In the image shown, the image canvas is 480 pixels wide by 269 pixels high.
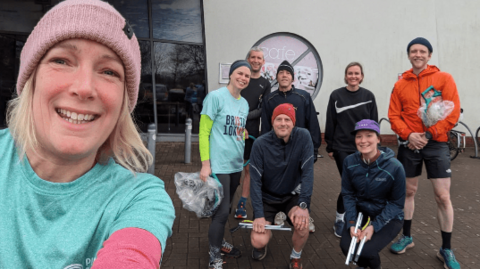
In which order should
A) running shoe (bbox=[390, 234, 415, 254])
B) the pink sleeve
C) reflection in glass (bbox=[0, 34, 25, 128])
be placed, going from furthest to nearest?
reflection in glass (bbox=[0, 34, 25, 128]) < running shoe (bbox=[390, 234, 415, 254]) < the pink sleeve

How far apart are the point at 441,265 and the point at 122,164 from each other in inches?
143

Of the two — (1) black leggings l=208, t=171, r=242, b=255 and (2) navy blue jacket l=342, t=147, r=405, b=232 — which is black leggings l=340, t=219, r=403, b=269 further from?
(1) black leggings l=208, t=171, r=242, b=255

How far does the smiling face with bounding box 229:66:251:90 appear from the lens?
3.63m

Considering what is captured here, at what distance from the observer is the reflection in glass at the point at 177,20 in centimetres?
1071

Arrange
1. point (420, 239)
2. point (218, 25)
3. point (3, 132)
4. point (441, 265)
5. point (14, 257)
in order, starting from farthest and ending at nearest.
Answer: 1. point (218, 25)
2. point (420, 239)
3. point (441, 265)
4. point (3, 132)
5. point (14, 257)

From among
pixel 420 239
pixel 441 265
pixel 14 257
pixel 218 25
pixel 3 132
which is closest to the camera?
pixel 14 257

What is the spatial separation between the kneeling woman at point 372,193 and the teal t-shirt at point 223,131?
3.83ft

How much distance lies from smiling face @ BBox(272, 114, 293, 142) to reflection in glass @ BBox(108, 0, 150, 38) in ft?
27.1

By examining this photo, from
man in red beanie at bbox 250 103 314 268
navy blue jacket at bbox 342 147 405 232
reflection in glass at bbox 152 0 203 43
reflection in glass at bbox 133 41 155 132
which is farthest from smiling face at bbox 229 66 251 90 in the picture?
reflection in glass at bbox 152 0 203 43

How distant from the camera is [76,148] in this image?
117cm

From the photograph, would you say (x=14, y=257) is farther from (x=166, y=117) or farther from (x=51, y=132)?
(x=166, y=117)

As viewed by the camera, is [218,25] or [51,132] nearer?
[51,132]

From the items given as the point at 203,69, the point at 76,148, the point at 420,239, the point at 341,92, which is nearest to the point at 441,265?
the point at 420,239

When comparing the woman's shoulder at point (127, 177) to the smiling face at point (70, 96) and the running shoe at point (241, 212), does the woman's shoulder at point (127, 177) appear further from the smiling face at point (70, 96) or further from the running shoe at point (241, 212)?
the running shoe at point (241, 212)
